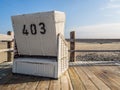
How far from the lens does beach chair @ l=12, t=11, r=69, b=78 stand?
4387 millimetres

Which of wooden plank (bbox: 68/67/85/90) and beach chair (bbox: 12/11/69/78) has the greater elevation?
beach chair (bbox: 12/11/69/78)

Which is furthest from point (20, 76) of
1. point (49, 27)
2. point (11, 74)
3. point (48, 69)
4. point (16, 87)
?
point (49, 27)

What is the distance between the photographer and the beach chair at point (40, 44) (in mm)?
4387

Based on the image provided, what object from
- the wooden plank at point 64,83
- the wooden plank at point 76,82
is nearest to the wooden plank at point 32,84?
the wooden plank at point 64,83

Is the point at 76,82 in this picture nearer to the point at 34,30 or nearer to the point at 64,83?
the point at 64,83

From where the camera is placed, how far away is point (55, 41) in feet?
14.6

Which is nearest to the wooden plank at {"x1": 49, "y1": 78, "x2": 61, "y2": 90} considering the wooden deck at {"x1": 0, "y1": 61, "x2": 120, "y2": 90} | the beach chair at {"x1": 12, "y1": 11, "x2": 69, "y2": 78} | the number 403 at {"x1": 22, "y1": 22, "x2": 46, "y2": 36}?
the wooden deck at {"x1": 0, "y1": 61, "x2": 120, "y2": 90}

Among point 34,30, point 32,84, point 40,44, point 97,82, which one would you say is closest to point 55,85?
point 32,84

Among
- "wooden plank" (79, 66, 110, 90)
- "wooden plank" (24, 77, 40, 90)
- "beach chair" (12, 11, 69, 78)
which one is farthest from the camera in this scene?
"beach chair" (12, 11, 69, 78)

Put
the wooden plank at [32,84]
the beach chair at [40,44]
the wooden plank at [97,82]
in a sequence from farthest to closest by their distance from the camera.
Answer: the beach chair at [40,44]
the wooden plank at [97,82]
the wooden plank at [32,84]

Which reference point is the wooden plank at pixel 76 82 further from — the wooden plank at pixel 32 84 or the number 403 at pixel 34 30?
the number 403 at pixel 34 30

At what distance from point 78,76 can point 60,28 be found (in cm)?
115

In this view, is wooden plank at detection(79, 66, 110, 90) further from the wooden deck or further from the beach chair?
the beach chair

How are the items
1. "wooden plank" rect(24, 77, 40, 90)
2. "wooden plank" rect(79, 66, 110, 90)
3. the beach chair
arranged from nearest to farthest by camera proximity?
"wooden plank" rect(24, 77, 40, 90) → "wooden plank" rect(79, 66, 110, 90) → the beach chair
